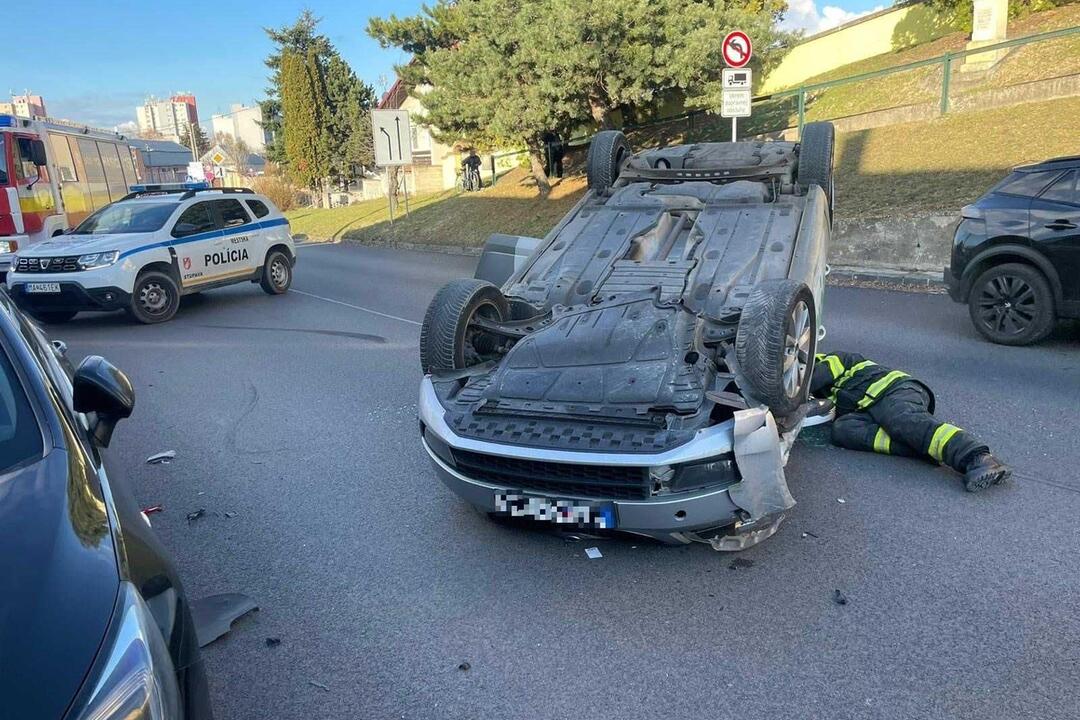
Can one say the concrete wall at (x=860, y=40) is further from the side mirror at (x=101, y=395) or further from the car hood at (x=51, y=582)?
the car hood at (x=51, y=582)

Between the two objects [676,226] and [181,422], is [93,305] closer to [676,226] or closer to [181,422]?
[181,422]

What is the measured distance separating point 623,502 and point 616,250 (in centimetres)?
261

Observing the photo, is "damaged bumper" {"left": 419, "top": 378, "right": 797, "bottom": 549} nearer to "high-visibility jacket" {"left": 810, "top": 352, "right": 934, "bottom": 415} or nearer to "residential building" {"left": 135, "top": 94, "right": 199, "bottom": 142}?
"high-visibility jacket" {"left": 810, "top": 352, "right": 934, "bottom": 415}

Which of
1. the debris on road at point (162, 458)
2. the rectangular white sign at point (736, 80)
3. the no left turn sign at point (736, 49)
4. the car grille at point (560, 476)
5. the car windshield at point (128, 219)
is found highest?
the no left turn sign at point (736, 49)

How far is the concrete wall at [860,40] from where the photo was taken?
24.1 meters

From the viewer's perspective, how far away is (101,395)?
285 cm

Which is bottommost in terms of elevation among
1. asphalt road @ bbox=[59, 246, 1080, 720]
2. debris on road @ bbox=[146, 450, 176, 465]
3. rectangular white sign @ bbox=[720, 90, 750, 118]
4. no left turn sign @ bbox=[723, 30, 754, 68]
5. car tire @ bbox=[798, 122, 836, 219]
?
asphalt road @ bbox=[59, 246, 1080, 720]

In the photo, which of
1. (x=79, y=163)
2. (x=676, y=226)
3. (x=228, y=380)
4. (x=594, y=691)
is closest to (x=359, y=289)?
(x=228, y=380)

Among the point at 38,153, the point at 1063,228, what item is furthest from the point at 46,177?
the point at 1063,228

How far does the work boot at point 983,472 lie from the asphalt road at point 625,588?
7 centimetres

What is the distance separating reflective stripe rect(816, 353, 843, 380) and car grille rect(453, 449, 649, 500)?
95.8 inches

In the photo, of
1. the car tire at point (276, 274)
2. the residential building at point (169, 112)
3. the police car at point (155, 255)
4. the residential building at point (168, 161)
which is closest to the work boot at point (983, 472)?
the police car at point (155, 255)

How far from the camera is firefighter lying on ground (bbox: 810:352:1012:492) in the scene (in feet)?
14.4

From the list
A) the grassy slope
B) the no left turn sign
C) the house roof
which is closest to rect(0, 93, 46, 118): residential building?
the house roof
